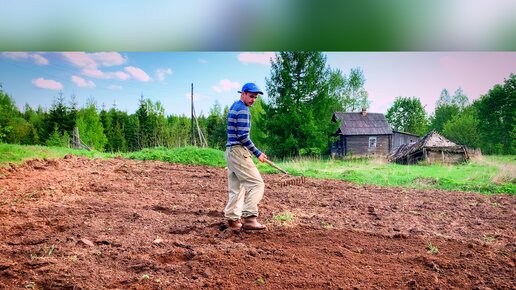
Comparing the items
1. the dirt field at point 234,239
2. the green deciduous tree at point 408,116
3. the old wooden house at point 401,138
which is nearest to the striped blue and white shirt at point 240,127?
the dirt field at point 234,239

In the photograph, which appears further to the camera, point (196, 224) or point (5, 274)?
point (196, 224)

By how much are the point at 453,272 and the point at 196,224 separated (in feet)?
6.27

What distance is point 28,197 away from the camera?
4020 mm

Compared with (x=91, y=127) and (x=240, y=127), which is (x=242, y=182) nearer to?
(x=240, y=127)

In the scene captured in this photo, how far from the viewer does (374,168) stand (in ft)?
21.9

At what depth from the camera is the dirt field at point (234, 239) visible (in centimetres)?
215

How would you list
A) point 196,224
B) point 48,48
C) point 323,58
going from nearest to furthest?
point 48,48
point 196,224
point 323,58

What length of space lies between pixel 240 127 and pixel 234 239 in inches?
30.9

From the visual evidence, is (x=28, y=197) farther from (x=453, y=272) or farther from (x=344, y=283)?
(x=453, y=272)

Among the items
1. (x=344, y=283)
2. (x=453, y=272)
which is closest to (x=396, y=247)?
(x=453, y=272)

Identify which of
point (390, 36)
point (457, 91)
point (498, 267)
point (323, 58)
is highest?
point (323, 58)

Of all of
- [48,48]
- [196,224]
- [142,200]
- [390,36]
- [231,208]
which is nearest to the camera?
[390,36]

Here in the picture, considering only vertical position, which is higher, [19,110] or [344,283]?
[19,110]

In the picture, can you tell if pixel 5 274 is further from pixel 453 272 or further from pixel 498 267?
pixel 498 267
